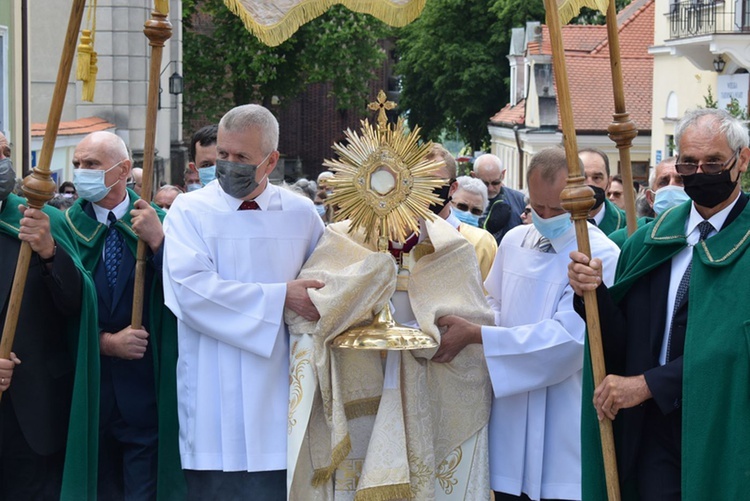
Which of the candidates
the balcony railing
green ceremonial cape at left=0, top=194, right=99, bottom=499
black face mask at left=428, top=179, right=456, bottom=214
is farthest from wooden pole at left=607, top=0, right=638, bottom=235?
the balcony railing

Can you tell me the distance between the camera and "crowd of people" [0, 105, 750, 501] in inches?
219

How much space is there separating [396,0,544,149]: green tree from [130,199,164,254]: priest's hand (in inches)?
1523

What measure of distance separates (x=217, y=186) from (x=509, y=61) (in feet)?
130

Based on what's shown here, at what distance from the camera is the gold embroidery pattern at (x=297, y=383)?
18.4 ft

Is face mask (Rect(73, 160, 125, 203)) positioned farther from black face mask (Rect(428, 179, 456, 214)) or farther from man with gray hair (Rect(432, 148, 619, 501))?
man with gray hair (Rect(432, 148, 619, 501))

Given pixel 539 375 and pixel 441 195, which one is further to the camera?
pixel 441 195

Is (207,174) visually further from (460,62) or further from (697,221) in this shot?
(460,62)

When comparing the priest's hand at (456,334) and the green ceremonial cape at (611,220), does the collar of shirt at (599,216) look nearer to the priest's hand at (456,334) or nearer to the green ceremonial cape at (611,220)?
the green ceremonial cape at (611,220)

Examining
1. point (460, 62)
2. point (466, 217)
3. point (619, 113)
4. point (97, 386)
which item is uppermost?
point (460, 62)

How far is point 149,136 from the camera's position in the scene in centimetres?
595

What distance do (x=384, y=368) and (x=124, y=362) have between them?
49.7 inches

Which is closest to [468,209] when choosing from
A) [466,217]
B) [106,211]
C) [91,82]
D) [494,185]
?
[466,217]

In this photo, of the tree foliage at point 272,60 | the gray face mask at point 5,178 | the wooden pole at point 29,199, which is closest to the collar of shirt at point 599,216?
the wooden pole at point 29,199

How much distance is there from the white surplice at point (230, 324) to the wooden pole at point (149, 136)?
0.18 meters
